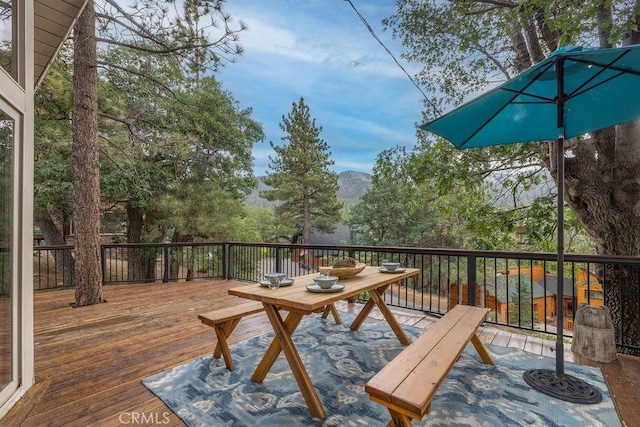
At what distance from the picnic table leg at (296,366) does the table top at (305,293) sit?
0.37 ft

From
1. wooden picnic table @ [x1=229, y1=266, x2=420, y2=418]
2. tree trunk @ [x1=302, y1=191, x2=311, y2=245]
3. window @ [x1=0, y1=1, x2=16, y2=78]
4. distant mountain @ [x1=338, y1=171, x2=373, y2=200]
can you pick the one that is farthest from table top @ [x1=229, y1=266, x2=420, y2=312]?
distant mountain @ [x1=338, y1=171, x2=373, y2=200]

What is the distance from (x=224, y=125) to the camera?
353 inches

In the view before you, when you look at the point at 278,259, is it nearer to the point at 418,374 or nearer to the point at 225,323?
the point at 225,323

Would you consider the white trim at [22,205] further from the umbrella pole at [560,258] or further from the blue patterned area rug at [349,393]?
the umbrella pole at [560,258]

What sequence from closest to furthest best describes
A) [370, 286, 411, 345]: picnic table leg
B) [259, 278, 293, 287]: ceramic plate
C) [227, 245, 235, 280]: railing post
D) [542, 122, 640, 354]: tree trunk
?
1. [259, 278, 293, 287]: ceramic plate
2. [370, 286, 411, 345]: picnic table leg
3. [542, 122, 640, 354]: tree trunk
4. [227, 245, 235, 280]: railing post

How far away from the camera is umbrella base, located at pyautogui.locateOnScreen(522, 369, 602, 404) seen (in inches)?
77.2

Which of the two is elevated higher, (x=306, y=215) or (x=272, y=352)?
(x=306, y=215)

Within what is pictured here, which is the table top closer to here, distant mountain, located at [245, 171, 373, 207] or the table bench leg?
the table bench leg

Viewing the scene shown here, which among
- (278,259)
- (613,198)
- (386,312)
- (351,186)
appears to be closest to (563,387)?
(386,312)

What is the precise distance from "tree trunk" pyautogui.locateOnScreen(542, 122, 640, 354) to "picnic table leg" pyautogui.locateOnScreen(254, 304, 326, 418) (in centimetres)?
357

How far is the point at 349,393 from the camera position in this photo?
80.1 inches

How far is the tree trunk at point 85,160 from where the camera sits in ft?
14.4

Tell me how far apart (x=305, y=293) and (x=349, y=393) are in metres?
0.73

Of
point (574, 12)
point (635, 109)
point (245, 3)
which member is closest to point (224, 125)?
point (245, 3)
